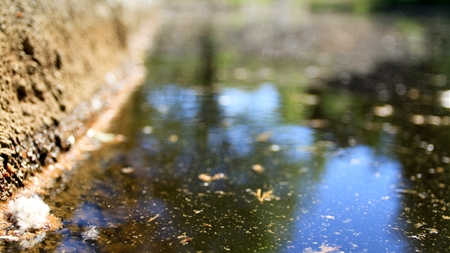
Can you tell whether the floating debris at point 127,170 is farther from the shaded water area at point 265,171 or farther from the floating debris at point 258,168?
the floating debris at point 258,168

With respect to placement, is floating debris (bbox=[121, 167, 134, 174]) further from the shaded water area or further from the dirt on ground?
the dirt on ground

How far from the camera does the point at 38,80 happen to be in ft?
9.04

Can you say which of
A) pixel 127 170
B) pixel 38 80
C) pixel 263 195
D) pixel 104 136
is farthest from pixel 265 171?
pixel 38 80

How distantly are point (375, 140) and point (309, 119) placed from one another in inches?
27.6

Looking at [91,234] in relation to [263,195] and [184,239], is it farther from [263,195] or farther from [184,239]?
[263,195]

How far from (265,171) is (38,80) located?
4.79 feet

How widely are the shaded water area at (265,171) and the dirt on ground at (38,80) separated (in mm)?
235

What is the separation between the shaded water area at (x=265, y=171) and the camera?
201 cm

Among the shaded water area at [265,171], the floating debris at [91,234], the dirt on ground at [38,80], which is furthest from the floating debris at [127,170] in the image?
the floating debris at [91,234]

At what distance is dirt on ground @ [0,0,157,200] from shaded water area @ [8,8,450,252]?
235 mm

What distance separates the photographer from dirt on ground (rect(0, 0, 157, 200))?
7.47 feet

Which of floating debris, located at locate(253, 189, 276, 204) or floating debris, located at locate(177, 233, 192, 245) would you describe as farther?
floating debris, located at locate(253, 189, 276, 204)

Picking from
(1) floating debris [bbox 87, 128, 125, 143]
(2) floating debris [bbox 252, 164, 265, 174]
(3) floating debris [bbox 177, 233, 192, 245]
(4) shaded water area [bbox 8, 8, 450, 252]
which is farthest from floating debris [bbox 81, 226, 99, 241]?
(1) floating debris [bbox 87, 128, 125, 143]

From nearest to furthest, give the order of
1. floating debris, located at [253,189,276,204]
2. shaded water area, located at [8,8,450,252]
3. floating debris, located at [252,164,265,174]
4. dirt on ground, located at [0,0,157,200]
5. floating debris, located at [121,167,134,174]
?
1. shaded water area, located at [8,8,450,252]
2. dirt on ground, located at [0,0,157,200]
3. floating debris, located at [253,189,276,204]
4. floating debris, located at [121,167,134,174]
5. floating debris, located at [252,164,265,174]
